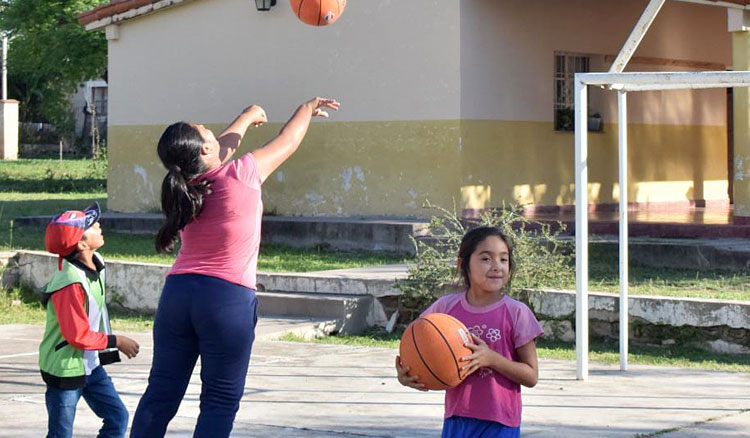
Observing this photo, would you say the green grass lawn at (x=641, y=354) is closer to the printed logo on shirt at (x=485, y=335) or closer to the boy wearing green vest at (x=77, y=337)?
the boy wearing green vest at (x=77, y=337)

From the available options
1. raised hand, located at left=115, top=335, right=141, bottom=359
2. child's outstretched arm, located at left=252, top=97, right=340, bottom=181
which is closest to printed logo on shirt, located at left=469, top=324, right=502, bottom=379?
child's outstretched arm, located at left=252, top=97, right=340, bottom=181

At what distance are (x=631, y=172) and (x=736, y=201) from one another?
13.7 feet

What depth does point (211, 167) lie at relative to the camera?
5289 millimetres

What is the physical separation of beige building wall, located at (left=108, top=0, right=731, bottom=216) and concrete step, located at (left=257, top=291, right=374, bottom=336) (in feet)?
15.3

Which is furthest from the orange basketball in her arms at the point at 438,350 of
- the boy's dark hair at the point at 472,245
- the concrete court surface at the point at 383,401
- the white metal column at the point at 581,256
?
the white metal column at the point at 581,256

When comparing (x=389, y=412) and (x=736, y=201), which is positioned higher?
(x=736, y=201)

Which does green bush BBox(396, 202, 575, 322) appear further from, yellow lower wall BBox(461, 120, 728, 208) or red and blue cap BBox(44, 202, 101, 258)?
red and blue cap BBox(44, 202, 101, 258)

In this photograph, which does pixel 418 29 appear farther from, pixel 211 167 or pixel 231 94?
pixel 211 167

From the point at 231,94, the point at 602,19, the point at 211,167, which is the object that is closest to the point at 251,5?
the point at 231,94

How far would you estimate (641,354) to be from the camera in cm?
1027

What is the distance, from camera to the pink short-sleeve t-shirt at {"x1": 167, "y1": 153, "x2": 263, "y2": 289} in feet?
16.9

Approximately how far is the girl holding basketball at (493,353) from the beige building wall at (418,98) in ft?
38.9

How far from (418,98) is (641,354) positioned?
7.21 meters

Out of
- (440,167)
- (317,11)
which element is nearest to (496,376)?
(317,11)
